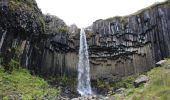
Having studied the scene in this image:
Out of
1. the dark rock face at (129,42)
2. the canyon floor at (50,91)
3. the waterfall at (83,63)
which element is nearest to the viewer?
the canyon floor at (50,91)

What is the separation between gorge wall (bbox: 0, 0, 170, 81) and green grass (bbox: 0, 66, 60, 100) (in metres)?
4.13

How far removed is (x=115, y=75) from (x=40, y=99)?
1813 centimetres

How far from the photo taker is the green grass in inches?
766

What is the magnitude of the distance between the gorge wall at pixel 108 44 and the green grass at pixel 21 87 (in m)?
4.13

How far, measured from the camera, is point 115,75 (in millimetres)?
36594

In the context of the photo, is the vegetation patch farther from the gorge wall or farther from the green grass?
the gorge wall

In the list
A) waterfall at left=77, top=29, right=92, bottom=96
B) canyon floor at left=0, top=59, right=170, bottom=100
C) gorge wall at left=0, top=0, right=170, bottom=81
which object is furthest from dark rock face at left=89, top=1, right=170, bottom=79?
canyon floor at left=0, top=59, right=170, bottom=100

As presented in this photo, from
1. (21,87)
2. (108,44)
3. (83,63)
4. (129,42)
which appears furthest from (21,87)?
(129,42)

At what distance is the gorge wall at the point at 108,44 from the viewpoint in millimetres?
32500

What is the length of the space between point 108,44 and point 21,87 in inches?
646

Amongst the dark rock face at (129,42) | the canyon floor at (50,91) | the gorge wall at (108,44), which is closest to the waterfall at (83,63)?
the gorge wall at (108,44)

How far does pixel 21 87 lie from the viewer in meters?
22.2

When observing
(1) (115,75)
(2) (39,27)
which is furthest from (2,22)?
(1) (115,75)

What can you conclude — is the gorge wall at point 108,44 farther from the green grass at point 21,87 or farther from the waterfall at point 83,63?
the green grass at point 21,87
